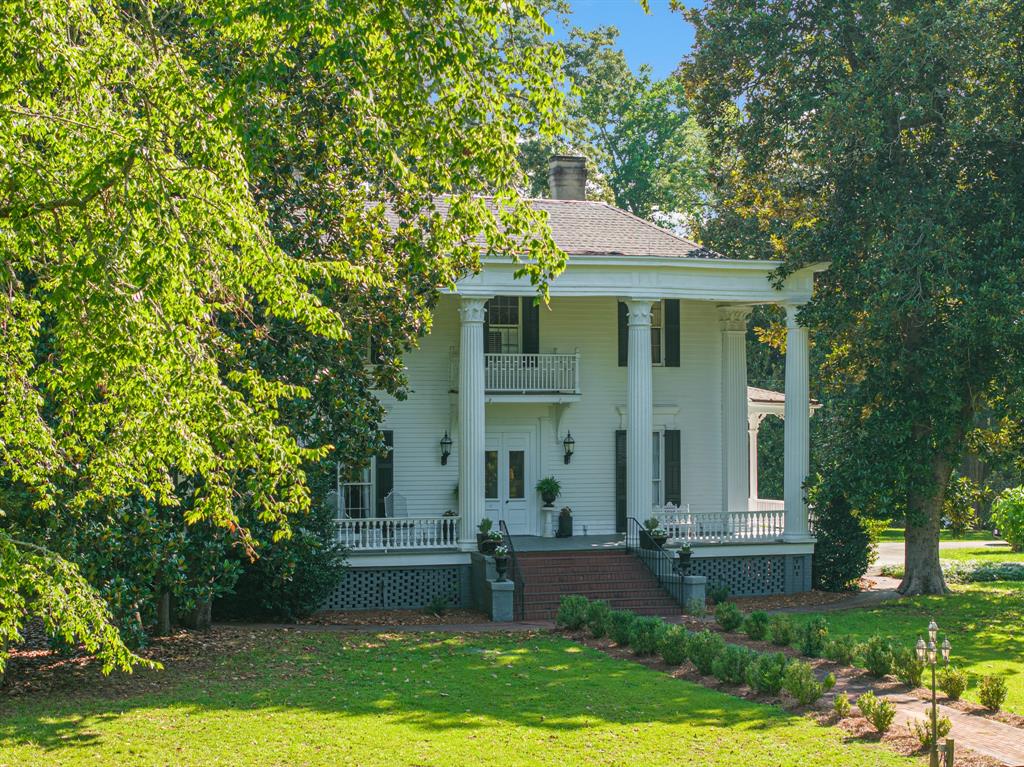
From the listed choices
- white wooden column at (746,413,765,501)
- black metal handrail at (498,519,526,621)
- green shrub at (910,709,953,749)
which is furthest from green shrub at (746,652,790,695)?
white wooden column at (746,413,765,501)

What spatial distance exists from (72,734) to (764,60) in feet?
64.4

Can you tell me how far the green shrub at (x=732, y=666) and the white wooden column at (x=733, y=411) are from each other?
1313 cm

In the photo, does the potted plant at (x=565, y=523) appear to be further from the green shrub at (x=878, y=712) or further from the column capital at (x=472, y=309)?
the green shrub at (x=878, y=712)

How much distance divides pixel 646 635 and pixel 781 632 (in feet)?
8.04

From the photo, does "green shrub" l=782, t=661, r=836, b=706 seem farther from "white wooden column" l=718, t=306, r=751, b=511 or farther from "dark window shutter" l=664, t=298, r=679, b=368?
"dark window shutter" l=664, t=298, r=679, b=368

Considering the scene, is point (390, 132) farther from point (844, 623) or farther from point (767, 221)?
point (767, 221)

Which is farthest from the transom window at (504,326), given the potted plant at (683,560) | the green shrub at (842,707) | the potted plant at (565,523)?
the green shrub at (842,707)

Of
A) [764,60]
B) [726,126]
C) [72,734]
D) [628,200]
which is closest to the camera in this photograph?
[72,734]

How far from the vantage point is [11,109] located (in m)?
7.66

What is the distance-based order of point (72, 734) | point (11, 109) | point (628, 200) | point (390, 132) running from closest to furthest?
1. point (11, 109)
2. point (390, 132)
3. point (72, 734)
4. point (628, 200)

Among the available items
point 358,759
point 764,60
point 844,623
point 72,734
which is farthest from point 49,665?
point 764,60

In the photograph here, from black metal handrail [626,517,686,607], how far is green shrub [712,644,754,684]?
757 centimetres

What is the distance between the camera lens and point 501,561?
22484 mm

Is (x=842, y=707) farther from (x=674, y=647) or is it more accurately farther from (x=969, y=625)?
(x=969, y=625)
